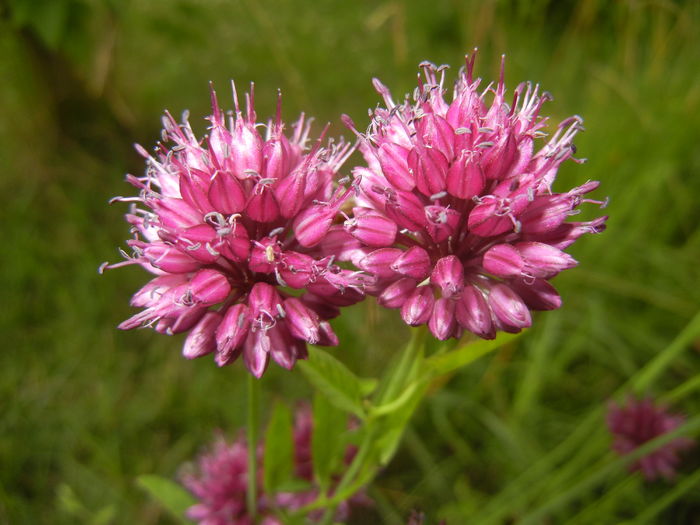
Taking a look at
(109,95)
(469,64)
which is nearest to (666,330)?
(469,64)

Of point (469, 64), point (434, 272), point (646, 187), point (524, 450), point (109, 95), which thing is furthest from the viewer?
point (109, 95)

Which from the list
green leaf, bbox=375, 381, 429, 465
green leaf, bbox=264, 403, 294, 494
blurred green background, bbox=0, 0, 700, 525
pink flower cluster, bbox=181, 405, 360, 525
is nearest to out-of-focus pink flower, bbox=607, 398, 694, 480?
blurred green background, bbox=0, 0, 700, 525

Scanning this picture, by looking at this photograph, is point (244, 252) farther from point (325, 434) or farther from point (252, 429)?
point (325, 434)

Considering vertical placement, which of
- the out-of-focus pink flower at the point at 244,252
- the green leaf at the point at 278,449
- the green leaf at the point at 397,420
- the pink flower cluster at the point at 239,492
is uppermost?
the out-of-focus pink flower at the point at 244,252

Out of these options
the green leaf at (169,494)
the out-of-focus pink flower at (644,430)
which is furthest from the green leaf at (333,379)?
the out-of-focus pink flower at (644,430)

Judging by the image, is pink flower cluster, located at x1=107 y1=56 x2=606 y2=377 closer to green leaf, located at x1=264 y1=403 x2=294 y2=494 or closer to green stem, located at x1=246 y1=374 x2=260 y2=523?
green stem, located at x1=246 y1=374 x2=260 y2=523

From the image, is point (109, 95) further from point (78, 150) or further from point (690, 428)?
point (690, 428)

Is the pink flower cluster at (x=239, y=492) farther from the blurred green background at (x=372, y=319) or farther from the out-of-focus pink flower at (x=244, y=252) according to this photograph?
the out-of-focus pink flower at (x=244, y=252)
